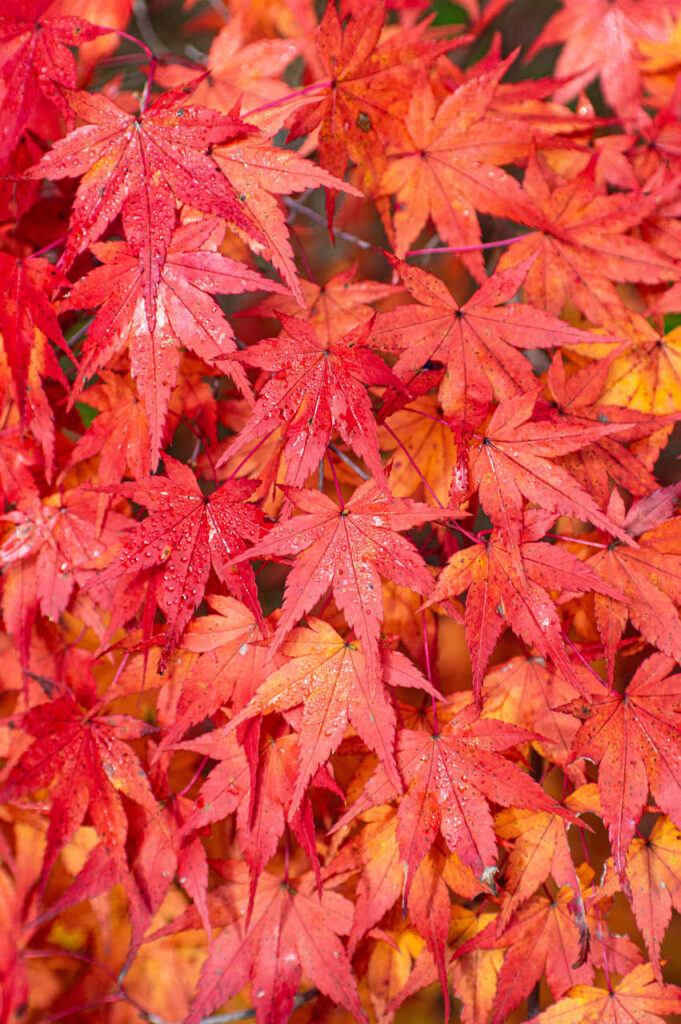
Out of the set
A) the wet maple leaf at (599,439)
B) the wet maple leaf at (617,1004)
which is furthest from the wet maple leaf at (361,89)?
the wet maple leaf at (617,1004)

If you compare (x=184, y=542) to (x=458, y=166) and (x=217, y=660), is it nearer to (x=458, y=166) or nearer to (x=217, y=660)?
(x=217, y=660)

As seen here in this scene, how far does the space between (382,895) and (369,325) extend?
68cm

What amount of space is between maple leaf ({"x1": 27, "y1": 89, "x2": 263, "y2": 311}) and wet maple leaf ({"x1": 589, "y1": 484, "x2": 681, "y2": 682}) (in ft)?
1.75

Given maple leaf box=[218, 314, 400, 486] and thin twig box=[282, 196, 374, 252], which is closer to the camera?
maple leaf box=[218, 314, 400, 486]

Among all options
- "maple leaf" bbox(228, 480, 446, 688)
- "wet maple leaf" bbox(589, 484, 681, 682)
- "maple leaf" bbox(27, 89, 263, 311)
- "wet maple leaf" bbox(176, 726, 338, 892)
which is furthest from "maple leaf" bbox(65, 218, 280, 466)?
"wet maple leaf" bbox(589, 484, 681, 682)

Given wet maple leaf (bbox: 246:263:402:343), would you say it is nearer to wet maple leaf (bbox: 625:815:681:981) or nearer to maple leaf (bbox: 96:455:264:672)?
maple leaf (bbox: 96:455:264:672)

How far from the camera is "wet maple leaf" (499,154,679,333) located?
0.83 metres

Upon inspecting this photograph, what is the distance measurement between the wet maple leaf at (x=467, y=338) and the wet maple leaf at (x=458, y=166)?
0.29ft

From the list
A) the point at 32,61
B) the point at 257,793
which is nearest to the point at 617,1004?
the point at 257,793

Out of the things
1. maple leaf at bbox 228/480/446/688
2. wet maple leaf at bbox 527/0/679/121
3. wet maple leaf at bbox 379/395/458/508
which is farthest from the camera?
wet maple leaf at bbox 527/0/679/121

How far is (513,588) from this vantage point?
683mm

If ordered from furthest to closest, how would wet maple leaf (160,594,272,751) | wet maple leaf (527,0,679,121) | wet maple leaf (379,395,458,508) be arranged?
wet maple leaf (527,0,679,121) → wet maple leaf (379,395,458,508) → wet maple leaf (160,594,272,751)

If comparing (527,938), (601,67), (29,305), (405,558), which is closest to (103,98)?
(29,305)

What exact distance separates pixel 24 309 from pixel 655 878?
103 centimetres
